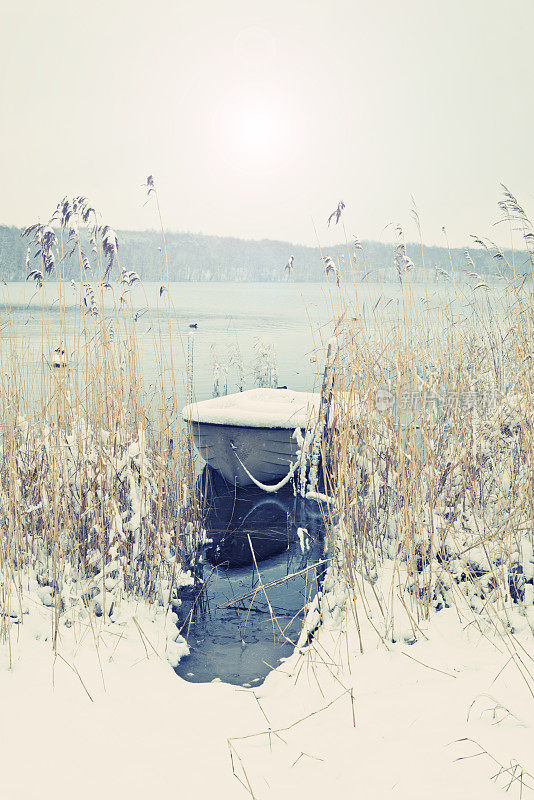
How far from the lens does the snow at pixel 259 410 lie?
3340mm

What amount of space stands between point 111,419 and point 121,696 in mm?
905

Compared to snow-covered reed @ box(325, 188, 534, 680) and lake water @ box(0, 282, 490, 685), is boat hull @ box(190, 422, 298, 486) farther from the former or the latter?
snow-covered reed @ box(325, 188, 534, 680)

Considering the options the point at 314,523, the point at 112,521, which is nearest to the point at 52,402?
the point at 112,521

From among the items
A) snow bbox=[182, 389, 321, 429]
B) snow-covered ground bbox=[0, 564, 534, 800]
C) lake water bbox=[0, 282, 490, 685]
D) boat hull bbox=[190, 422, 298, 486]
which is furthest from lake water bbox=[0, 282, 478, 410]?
snow-covered ground bbox=[0, 564, 534, 800]

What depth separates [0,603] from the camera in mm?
1743

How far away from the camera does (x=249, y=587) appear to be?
8.09 feet

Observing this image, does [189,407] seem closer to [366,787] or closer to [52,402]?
[52,402]

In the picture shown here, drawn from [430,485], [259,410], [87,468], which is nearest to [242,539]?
[259,410]

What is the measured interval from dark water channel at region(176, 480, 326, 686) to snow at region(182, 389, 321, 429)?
51cm

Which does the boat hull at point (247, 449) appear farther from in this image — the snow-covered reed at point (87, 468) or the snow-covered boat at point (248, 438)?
the snow-covered reed at point (87, 468)

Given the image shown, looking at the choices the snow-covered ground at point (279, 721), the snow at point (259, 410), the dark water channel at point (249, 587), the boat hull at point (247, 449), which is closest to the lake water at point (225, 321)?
the snow at point (259, 410)

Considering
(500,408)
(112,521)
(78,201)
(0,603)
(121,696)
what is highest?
(78,201)

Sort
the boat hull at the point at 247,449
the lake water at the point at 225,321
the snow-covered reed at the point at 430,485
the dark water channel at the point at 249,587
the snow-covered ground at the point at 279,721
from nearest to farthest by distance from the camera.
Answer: the snow-covered ground at the point at 279,721 → the snow-covered reed at the point at 430,485 → the dark water channel at the point at 249,587 → the lake water at the point at 225,321 → the boat hull at the point at 247,449
